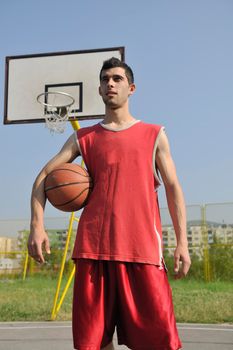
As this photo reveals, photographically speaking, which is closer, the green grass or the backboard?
the green grass

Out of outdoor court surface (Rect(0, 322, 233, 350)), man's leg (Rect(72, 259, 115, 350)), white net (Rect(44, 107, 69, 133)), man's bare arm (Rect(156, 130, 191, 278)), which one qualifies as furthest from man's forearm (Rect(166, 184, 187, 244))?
white net (Rect(44, 107, 69, 133))

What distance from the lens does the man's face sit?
2.44 meters

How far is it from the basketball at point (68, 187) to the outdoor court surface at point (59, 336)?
2263 millimetres

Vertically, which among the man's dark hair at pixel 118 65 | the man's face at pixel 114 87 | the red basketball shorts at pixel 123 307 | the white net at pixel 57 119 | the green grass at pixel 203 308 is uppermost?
the white net at pixel 57 119

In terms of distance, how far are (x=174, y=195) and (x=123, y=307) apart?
71cm

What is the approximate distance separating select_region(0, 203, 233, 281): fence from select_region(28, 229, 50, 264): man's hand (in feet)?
32.6

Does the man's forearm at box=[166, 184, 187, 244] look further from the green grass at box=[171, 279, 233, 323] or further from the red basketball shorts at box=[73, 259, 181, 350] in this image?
the green grass at box=[171, 279, 233, 323]

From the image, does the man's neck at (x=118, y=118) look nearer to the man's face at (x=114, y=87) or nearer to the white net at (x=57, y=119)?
the man's face at (x=114, y=87)

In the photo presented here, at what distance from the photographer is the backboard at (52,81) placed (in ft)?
20.8

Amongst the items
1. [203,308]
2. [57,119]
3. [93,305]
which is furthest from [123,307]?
[203,308]

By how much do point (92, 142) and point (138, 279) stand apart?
0.85m

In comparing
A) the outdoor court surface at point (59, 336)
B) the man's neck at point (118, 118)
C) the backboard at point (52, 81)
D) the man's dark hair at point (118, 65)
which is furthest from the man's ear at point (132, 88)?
the backboard at point (52, 81)

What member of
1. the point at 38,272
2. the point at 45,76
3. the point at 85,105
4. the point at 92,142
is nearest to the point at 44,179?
the point at 92,142

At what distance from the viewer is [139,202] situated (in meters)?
2.27
